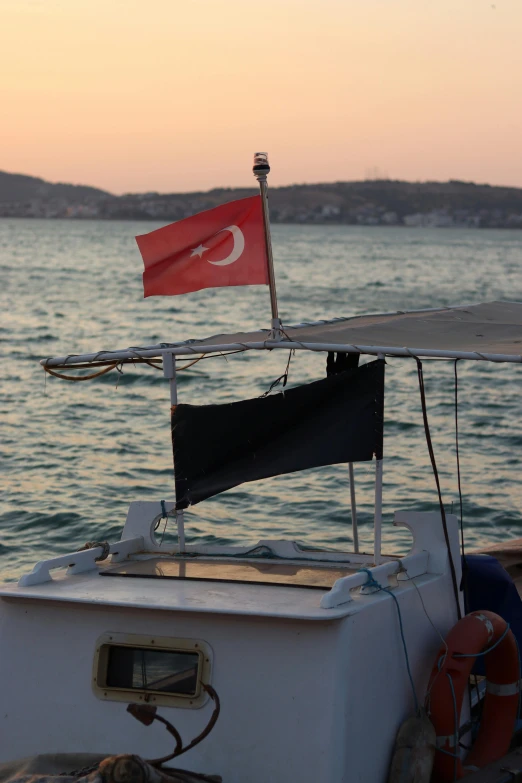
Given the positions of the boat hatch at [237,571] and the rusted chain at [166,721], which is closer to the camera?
the rusted chain at [166,721]

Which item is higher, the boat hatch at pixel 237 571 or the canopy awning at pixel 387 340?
the canopy awning at pixel 387 340

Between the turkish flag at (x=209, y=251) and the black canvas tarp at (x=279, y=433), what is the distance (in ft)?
2.49

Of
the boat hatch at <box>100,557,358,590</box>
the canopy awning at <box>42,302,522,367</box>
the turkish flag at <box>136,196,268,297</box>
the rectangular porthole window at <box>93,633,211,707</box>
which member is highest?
the turkish flag at <box>136,196,268,297</box>

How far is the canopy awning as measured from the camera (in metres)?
6.93

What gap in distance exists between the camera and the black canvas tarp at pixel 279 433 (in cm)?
702

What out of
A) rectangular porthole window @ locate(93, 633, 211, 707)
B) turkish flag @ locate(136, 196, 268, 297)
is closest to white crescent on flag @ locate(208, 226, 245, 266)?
turkish flag @ locate(136, 196, 268, 297)

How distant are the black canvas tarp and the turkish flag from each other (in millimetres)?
759

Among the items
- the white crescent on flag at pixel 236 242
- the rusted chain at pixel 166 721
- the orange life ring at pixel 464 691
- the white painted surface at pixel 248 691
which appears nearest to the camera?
the rusted chain at pixel 166 721

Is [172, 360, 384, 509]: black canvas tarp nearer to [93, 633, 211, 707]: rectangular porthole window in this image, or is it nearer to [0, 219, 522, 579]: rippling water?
[93, 633, 211, 707]: rectangular porthole window

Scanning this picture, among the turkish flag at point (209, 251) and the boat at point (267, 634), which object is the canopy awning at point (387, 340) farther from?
the turkish flag at point (209, 251)

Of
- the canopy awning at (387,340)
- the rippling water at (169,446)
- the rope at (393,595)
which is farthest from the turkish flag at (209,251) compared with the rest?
the rippling water at (169,446)

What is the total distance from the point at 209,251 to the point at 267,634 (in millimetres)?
2383

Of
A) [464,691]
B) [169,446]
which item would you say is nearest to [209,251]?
[464,691]

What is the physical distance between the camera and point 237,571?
24.3 feet
